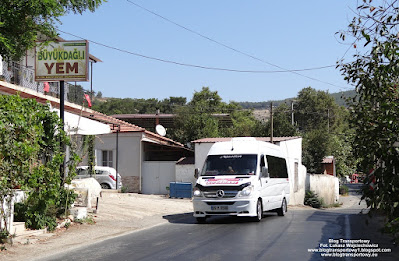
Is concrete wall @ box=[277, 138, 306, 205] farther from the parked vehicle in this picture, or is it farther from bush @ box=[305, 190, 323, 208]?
the parked vehicle

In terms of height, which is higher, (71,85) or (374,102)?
(71,85)

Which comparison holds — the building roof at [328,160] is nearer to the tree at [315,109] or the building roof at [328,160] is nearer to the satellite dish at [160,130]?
the satellite dish at [160,130]

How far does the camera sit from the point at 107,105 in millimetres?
94375

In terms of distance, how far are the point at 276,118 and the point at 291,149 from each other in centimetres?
1536

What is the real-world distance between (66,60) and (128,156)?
17.6 meters

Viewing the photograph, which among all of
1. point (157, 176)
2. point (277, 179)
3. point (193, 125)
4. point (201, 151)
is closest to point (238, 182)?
point (277, 179)

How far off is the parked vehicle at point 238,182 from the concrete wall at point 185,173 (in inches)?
535

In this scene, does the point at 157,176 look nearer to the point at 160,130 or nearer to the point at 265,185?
the point at 160,130

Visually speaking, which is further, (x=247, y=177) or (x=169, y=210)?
(x=169, y=210)

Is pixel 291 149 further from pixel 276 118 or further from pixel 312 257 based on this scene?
pixel 312 257

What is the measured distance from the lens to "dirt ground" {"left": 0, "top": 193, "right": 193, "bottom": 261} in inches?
434

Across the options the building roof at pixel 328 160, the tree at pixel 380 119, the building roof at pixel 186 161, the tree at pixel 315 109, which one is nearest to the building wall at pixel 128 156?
the building roof at pixel 186 161

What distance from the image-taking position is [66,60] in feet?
54.3

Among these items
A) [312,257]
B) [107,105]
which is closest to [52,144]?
[312,257]
